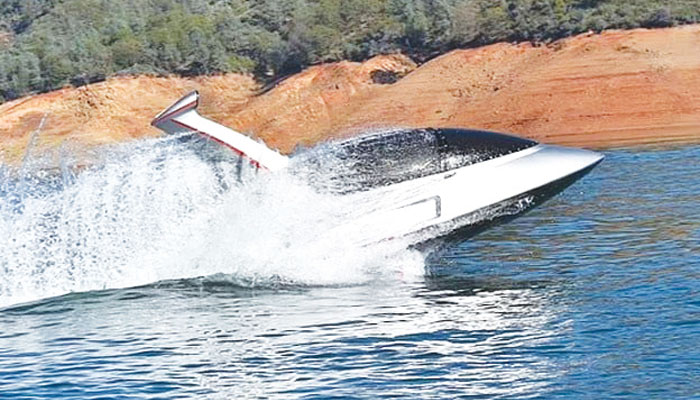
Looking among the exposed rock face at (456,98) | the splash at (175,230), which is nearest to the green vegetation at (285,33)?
the exposed rock face at (456,98)

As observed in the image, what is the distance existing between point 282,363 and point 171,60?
240 ft

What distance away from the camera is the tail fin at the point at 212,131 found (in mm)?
18188

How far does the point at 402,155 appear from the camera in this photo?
17.6 m

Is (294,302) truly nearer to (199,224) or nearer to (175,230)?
(199,224)

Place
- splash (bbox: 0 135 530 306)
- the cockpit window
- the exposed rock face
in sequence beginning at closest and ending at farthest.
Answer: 1. the cockpit window
2. splash (bbox: 0 135 530 306)
3. the exposed rock face

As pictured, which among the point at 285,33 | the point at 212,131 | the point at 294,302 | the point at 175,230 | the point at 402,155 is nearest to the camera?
the point at 294,302

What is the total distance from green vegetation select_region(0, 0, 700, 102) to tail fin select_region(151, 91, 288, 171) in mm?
52624

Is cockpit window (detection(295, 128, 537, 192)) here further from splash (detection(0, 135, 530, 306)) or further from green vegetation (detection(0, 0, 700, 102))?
green vegetation (detection(0, 0, 700, 102))

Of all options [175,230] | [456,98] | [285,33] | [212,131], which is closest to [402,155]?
[212,131]

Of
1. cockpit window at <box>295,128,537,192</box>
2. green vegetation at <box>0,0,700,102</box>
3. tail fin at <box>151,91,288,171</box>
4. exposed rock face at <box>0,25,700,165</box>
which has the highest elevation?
green vegetation at <box>0,0,700,102</box>

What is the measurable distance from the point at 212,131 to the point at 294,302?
9.79 ft

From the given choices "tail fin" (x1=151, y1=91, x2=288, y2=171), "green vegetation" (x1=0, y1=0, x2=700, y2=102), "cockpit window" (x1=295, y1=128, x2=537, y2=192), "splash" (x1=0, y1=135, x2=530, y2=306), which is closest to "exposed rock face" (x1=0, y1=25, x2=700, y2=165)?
"green vegetation" (x1=0, y1=0, x2=700, y2=102)

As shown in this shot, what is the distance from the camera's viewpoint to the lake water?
1268 cm

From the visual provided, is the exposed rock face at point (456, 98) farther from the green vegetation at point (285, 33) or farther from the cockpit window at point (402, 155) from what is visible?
the cockpit window at point (402, 155)
